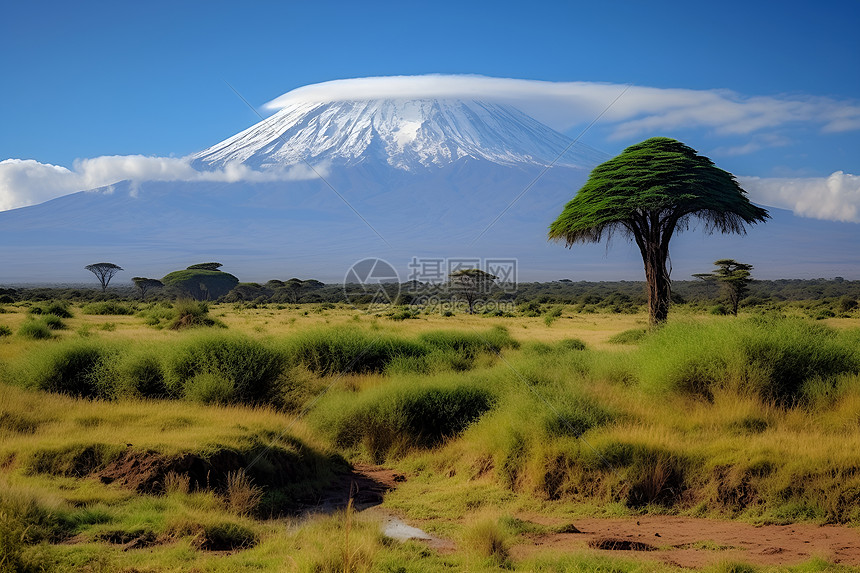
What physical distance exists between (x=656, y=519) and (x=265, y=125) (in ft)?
475

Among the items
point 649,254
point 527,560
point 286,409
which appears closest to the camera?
point 527,560

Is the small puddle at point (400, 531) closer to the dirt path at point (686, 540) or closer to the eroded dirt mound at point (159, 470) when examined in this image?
the dirt path at point (686, 540)

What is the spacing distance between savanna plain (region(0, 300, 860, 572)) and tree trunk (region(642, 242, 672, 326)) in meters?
3.95

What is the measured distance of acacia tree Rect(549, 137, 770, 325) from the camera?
17.9m

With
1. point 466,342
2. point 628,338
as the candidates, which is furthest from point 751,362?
point 628,338

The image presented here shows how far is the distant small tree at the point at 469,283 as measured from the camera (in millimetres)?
57812

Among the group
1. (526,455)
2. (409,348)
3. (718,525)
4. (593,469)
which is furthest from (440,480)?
(409,348)

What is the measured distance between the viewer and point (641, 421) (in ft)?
36.7

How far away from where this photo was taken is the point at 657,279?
1866 centimetres

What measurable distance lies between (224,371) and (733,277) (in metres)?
45.1

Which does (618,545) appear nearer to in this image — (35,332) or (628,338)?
(628,338)

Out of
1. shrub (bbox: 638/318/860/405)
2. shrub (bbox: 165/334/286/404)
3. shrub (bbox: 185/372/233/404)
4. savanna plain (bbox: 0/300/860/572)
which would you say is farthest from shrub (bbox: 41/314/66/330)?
shrub (bbox: 638/318/860/405)

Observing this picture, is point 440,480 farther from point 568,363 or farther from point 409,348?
point 409,348

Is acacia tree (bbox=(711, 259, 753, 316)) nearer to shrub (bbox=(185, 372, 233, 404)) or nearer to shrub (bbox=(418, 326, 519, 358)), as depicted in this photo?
shrub (bbox=(418, 326, 519, 358))
